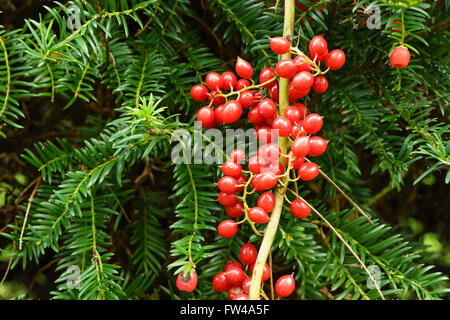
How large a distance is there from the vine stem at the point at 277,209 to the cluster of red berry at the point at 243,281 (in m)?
0.02

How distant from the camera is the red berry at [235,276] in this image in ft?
1.48

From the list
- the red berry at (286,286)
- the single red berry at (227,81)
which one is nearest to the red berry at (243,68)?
the single red berry at (227,81)

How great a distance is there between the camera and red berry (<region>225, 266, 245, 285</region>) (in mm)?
450

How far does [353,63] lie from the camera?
589mm

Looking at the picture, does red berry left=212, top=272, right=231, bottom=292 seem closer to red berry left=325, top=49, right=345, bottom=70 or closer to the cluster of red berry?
the cluster of red berry

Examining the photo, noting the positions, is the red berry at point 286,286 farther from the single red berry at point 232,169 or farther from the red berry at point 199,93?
the red berry at point 199,93

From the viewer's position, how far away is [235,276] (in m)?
0.45

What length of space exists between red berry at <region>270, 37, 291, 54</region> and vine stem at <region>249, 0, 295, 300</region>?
0.07ft

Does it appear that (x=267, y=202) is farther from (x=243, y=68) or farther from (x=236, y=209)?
(x=243, y=68)
